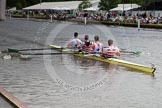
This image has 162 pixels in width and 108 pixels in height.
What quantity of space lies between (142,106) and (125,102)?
633mm

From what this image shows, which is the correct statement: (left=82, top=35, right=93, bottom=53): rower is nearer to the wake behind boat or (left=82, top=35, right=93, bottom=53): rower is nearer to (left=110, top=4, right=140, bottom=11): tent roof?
the wake behind boat

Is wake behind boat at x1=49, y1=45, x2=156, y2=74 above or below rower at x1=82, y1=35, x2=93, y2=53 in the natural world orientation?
below

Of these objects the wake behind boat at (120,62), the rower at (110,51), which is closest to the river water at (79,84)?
the wake behind boat at (120,62)

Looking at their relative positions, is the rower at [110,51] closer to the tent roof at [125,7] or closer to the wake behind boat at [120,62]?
the wake behind boat at [120,62]

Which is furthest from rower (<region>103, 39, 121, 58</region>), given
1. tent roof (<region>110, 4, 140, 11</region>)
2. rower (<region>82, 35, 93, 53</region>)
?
tent roof (<region>110, 4, 140, 11</region>)

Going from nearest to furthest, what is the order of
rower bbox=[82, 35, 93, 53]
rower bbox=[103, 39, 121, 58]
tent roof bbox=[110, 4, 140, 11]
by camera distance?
1. rower bbox=[103, 39, 121, 58]
2. rower bbox=[82, 35, 93, 53]
3. tent roof bbox=[110, 4, 140, 11]

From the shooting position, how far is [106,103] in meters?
13.3

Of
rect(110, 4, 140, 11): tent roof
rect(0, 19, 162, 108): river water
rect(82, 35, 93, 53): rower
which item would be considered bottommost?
rect(0, 19, 162, 108): river water

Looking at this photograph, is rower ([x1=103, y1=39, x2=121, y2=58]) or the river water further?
rower ([x1=103, y1=39, x2=121, y2=58])

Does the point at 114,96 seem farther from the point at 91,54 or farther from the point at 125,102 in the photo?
the point at 91,54

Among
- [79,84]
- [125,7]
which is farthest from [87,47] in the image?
[125,7]

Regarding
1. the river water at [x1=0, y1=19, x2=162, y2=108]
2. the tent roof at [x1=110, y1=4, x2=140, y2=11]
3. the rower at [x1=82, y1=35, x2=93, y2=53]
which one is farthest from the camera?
the tent roof at [x1=110, y1=4, x2=140, y2=11]

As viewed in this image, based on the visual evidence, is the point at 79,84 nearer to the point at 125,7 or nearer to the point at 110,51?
the point at 110,51

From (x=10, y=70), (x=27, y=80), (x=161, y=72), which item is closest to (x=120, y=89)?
(x=27, y=80)
